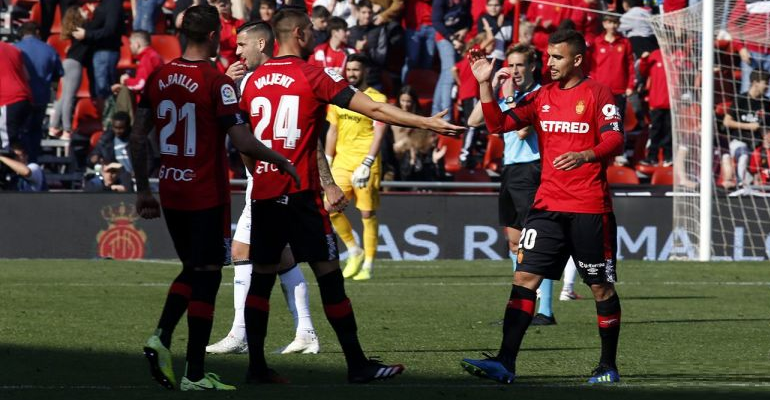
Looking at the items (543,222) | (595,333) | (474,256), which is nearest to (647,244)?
(474,256)

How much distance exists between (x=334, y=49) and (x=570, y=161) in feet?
44.8

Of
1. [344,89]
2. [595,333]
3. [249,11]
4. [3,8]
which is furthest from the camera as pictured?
[3,8]

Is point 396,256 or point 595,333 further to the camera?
point 396,256

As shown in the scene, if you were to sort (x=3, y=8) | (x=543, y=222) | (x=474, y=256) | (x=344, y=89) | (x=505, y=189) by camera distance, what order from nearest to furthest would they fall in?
(x=344, y=89) < (x=543, y=222) < (x=505, y=189) < (x=474, y=256) < (x=3, y=8)

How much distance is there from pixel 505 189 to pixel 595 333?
1.93 meters

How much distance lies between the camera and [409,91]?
1962 cm

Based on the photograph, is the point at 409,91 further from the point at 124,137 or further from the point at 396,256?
the point at 124,137

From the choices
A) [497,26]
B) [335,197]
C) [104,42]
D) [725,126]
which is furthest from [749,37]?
[335,197]

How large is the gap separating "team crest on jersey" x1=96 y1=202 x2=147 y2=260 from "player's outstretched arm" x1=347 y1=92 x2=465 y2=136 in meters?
12.0

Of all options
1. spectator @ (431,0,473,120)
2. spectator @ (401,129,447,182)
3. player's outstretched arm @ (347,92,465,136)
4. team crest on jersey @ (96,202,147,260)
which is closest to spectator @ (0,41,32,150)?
team crest on jersey @ (96,202,147,260)

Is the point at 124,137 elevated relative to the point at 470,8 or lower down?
lower down

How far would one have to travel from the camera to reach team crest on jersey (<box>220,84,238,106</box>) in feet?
25.1

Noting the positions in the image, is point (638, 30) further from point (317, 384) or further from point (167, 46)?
point (317, 384)

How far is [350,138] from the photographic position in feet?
52.3
